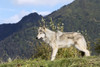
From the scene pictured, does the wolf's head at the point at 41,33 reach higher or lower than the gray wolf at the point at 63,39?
higher

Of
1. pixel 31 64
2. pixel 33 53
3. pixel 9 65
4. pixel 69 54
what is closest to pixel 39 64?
pixel 31 64

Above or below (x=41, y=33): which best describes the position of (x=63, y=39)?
below

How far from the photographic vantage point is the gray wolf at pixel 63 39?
46.0 ft

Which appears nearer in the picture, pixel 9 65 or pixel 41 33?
pixel 9 65

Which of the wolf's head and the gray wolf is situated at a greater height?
the wolf's head

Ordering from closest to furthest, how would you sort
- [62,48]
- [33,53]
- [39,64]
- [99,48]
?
[39,64]
[62,48]
[33,53]
[99,48]

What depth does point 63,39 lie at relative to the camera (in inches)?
556

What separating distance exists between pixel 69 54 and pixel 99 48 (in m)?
5.71

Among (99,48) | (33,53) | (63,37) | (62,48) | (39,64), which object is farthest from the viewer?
(99,48)

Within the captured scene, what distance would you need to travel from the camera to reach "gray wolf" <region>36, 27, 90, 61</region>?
1403 cm

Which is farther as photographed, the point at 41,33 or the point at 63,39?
the point at 41,33

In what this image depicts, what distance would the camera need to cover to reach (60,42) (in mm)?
14148

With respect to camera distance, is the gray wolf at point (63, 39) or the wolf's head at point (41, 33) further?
the wolf's head at point (41, 33)

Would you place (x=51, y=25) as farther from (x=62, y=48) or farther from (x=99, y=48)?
(x=99, y=48)
